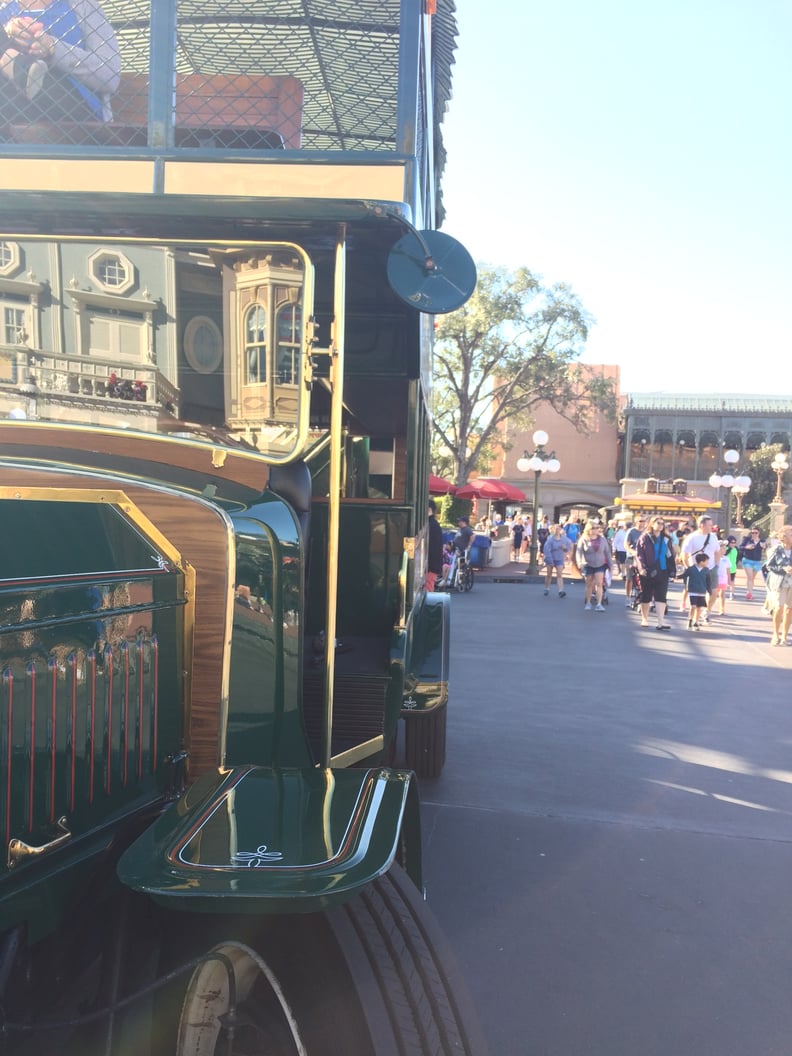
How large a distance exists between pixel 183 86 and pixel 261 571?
5.25m

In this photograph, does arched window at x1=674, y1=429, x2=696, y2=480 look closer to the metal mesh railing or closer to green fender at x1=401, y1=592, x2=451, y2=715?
the metal mesh railing

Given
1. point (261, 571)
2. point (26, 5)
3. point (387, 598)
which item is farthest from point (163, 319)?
point (26, 5)

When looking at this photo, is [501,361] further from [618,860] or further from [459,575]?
[618,860]

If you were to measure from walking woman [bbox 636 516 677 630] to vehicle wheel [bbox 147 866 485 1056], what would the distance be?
9.73 meters

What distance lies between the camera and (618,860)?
3713mm

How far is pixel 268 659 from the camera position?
218 centimetres

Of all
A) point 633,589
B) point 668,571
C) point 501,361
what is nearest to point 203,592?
point 668,571

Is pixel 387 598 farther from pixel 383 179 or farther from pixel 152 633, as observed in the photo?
pixel 152 633

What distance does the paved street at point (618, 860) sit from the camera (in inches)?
102

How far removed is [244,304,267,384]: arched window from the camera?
2.36 metres

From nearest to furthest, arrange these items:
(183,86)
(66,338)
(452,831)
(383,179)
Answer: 1. (66,338)
2. (383,179)
3. (452,831)
4. (183,86)

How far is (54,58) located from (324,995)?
470 cm

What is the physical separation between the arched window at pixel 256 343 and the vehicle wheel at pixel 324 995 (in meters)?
1.50

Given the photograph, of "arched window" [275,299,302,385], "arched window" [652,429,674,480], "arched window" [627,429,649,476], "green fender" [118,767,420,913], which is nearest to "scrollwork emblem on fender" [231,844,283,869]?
"green fender" [118,767,420,913]
